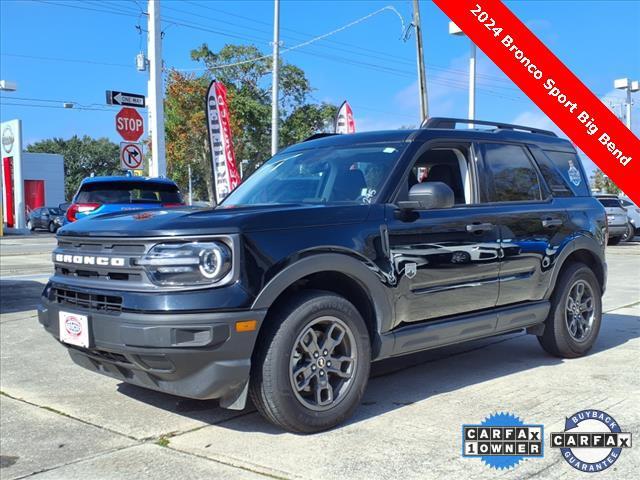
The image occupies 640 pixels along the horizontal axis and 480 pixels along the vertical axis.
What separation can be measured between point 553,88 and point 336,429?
2383 mm

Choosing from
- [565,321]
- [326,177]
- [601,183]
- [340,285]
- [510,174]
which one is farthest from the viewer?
[601,183]

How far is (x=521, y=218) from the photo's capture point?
17.4 ft

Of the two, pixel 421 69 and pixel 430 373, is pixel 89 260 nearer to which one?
pixel 430 373

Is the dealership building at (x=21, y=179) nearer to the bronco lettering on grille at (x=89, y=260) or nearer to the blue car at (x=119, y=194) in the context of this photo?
the blue car at (x=119, y=194)

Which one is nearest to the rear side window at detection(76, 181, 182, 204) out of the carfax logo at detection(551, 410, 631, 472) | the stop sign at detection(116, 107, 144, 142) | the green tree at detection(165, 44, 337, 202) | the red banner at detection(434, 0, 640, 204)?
the stop sign at detection(116, 107, 144, 142)

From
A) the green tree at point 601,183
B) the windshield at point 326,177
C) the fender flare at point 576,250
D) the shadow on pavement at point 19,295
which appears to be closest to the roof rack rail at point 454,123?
the windshield at point 326,177

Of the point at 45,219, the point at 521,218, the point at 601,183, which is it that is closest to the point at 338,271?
the point at 521,218

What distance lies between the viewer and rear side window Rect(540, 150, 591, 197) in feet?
19.2

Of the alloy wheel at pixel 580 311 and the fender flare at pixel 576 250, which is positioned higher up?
the fender flare at pixel 576 250

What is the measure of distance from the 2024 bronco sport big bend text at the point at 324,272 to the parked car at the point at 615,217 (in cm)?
1669

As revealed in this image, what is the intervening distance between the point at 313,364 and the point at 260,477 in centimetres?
80

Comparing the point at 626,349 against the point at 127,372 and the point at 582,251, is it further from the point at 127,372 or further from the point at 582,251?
the point at 127,372

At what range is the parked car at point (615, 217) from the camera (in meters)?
21.0

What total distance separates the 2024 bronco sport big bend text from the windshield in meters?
0.01
